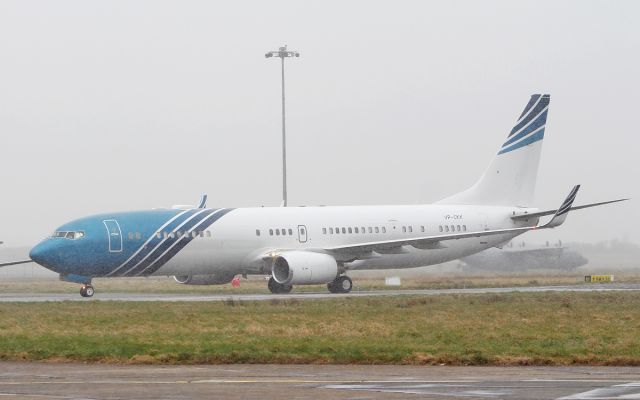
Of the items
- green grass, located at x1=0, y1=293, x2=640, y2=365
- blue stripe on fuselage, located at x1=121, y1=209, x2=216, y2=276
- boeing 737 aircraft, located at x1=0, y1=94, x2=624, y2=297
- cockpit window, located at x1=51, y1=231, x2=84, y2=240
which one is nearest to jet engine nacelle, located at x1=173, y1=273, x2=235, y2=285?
boeing 737 aircraft, located at x1=0, y1=94, x2=624, y2=297

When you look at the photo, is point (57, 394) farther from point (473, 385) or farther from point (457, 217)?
point (457, 217)

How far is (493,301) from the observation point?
39469mm

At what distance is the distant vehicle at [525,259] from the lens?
102562 millimetres

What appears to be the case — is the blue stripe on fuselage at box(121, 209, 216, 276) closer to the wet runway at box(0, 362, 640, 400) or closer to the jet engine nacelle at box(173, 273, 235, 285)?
the jet engine nacelle at box(173, 273, 235, 285)

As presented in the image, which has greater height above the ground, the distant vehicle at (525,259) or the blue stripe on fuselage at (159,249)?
the blue stripe on fuselage at (159,249)

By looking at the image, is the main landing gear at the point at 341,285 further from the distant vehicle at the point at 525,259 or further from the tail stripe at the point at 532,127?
the distant vehicle at the point at 525,259

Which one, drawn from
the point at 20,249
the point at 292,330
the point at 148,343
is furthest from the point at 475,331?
the point at 20,249

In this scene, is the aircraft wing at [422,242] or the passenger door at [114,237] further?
the aircraft wing at [422,242]

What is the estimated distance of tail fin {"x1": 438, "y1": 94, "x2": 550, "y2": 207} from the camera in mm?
58406

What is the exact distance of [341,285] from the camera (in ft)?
170

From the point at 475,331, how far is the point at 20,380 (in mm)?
12322

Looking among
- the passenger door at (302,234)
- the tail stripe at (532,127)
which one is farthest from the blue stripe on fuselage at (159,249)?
the tail stripe at (532,127)

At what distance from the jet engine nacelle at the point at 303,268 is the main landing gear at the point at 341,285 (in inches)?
54.9

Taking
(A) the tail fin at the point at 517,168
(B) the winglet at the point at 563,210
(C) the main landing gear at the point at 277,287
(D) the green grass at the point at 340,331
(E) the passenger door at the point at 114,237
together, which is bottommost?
(D) the green grass at the point at 340,331
